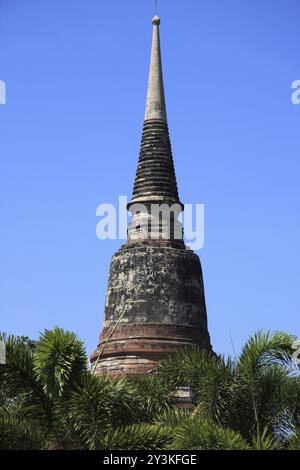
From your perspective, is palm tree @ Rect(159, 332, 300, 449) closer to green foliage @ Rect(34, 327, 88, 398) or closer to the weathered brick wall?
green foliage @ Rect(34, 327, 88, 398)

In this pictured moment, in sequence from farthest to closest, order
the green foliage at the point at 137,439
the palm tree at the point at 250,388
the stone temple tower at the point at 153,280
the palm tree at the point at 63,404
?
the stone temple tower at the point at 153,280, the palm tree at the point at 250,388, the palm tree at the point at 63,404, the green foliage at the point at 137,439

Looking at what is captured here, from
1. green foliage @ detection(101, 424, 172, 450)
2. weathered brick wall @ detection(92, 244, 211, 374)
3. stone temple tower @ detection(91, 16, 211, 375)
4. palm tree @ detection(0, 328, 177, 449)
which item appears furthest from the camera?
stone temple tower @ detection(91, 16, 211, 375)

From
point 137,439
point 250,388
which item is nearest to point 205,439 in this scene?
point 137,439

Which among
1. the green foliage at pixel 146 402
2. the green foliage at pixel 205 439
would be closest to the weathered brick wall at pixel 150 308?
the green foliage at pixel 146 402

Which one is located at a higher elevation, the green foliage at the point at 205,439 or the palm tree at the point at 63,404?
the palm tree at the point at 63,404

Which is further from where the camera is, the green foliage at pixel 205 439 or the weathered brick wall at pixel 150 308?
the weathered brick wall at pixel 150 308

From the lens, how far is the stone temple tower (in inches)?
1275

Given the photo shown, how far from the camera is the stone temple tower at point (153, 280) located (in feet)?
Answer: 106

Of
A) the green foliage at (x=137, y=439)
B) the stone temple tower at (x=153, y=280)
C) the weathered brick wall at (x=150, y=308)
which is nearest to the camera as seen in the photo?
the green foliage at (x=137, y=439)

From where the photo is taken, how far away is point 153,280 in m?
33.4

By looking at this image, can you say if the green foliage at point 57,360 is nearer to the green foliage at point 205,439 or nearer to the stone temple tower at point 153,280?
the green foliage at point 205,439

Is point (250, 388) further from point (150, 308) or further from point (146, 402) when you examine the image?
point (150, 308)

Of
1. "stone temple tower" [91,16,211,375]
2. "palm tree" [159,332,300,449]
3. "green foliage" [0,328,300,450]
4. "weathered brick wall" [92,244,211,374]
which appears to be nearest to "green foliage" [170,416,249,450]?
"green foliage" [0,328,300,450]
